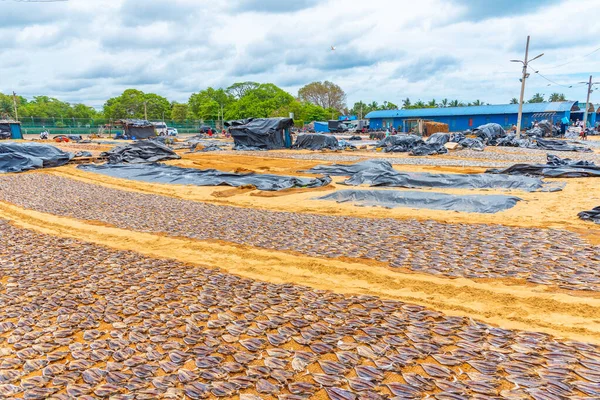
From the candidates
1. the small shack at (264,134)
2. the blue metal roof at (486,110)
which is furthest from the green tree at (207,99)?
the small shack at (264,134)

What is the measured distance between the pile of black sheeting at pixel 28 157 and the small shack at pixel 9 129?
19.9m

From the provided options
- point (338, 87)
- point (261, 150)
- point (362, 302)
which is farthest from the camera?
point (338, 87)

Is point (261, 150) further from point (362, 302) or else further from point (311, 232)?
point (362, 302)

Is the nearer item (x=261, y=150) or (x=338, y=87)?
(x=261, y=150)

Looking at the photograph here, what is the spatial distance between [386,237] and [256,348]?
4.08 meters

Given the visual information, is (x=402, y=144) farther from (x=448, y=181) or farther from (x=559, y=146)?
(x=448, y=181)

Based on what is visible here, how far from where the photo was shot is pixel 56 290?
5.05m

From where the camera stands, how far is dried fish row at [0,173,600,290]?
5430 millimetres

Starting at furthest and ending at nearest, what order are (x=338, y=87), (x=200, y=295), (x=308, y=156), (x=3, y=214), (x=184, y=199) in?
(x=338, y=87) → (x=308, y=156) → (x=184, y=199) → (x=3, y=214) → (x=200, y=295)

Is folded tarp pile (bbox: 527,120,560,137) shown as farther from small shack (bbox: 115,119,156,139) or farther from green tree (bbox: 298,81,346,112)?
green tree (bbox: 298,81,346,112)

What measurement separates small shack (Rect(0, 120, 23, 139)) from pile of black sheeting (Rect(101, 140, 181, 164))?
69.7 ft

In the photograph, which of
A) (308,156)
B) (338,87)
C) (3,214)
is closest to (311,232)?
(3,214)

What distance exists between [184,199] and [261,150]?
17.2 m

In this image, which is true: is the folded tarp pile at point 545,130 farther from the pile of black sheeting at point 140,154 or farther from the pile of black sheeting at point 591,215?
the pile of black sheeting at point 140,154
